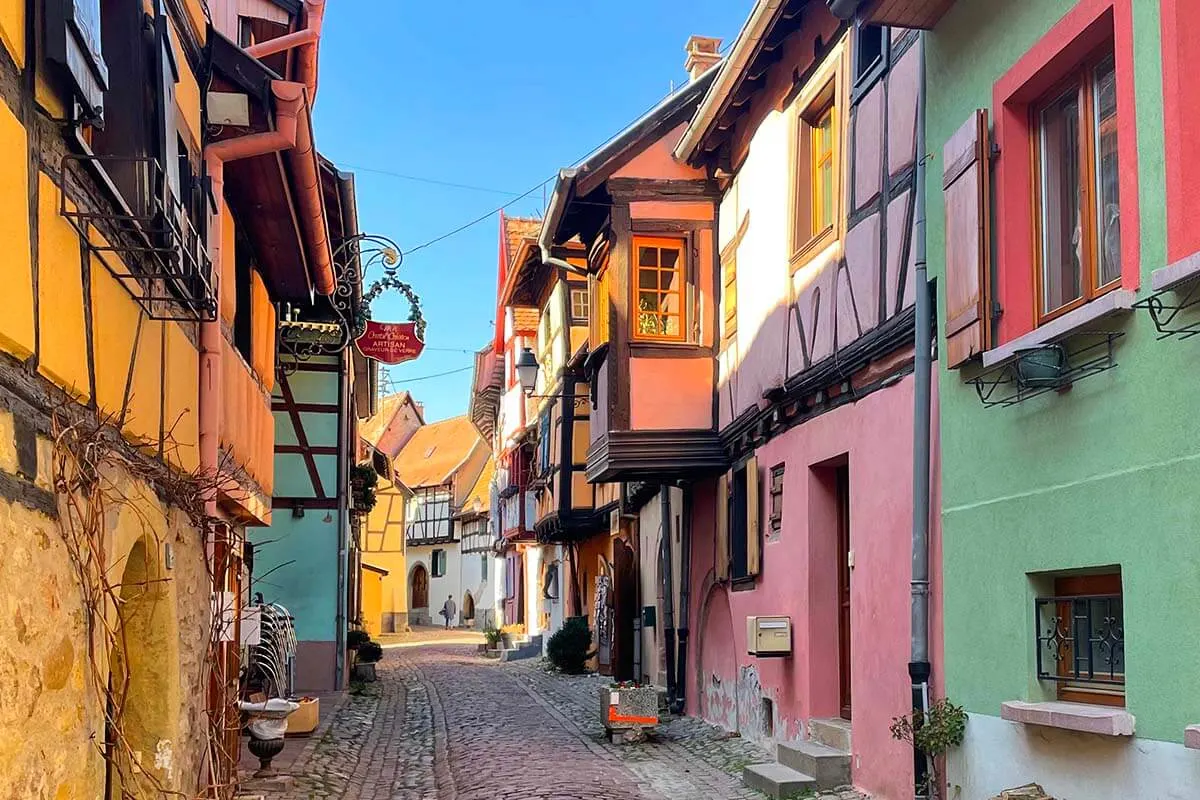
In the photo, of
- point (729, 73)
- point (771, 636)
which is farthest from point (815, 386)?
point (729, 73)

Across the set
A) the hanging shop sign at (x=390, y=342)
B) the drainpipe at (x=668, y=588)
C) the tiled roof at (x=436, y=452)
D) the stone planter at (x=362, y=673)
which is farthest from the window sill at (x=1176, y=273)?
the tiled roof at (x=436, y=452)

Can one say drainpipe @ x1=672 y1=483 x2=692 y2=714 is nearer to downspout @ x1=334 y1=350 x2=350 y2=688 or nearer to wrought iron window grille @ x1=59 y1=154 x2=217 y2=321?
downspout @ x1=334 y1=350 x2=350 y2=688

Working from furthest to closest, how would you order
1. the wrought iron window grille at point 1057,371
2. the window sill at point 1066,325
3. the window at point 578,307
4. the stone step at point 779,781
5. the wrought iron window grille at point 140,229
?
the window at point 578,307
the stone step at point 779,781
the wrought iron window grille at point 1057,371
the window sill at point 1066,325
the wrought iron window grille at point 140,229

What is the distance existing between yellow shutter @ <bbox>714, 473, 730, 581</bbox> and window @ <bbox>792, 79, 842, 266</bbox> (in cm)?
313

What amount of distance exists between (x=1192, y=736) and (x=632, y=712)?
831cm

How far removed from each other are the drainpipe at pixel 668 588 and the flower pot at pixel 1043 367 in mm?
→ 10071

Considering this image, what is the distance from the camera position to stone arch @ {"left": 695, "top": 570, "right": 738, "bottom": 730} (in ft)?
41.6

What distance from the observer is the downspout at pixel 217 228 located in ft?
24.6

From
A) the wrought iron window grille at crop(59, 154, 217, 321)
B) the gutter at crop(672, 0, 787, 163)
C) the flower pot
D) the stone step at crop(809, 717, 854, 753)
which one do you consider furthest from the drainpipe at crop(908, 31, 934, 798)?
the wrought iron window grille at crop(59, 154, 217, 321)

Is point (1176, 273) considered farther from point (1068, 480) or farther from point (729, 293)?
point (729, 293)

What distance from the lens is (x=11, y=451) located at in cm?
384

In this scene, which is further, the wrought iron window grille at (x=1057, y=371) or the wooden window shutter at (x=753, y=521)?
the wooden window shutter at (x=753, y=521)

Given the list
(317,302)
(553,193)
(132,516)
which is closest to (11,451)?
(132,516)

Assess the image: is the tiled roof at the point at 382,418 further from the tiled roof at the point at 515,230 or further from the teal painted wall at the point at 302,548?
the teal painted wall at the point at 302,548
